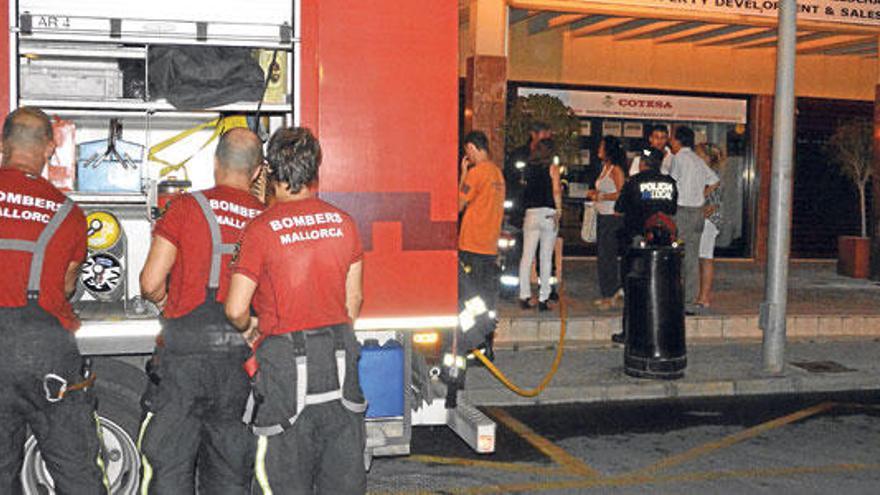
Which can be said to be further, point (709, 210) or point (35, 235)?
point (709, 210)

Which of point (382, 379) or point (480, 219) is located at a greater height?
point (480, 219)

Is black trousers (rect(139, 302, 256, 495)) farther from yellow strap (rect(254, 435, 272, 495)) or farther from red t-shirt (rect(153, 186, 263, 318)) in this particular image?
yellow strap (rect(254, 435, 272, 495))

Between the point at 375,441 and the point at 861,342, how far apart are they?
818 cm

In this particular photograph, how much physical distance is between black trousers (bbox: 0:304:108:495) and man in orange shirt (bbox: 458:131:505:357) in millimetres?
4807

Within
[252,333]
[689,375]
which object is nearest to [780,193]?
[689,375]

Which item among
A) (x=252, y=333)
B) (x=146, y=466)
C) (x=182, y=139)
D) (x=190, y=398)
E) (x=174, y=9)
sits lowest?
(x=146, y=466)

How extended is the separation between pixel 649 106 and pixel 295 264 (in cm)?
1471

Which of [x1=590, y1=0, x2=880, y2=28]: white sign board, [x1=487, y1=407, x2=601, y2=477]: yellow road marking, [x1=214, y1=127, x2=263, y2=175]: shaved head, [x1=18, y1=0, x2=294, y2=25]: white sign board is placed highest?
[x1=590, y1=0, x2=880, y2=28]: white sign board

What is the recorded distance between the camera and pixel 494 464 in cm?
663

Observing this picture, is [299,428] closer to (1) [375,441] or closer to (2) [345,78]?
(1) [375,441]

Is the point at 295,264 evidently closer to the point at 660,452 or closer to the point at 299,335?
the point at 299,335

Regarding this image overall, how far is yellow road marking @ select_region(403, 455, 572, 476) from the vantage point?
255 inches

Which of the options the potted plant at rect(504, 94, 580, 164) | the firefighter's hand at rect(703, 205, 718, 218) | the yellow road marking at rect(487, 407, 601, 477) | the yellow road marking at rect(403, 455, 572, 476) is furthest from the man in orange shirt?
the potted plant at rect(504, 94, 580, 164)

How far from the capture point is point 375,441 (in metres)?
4.98
